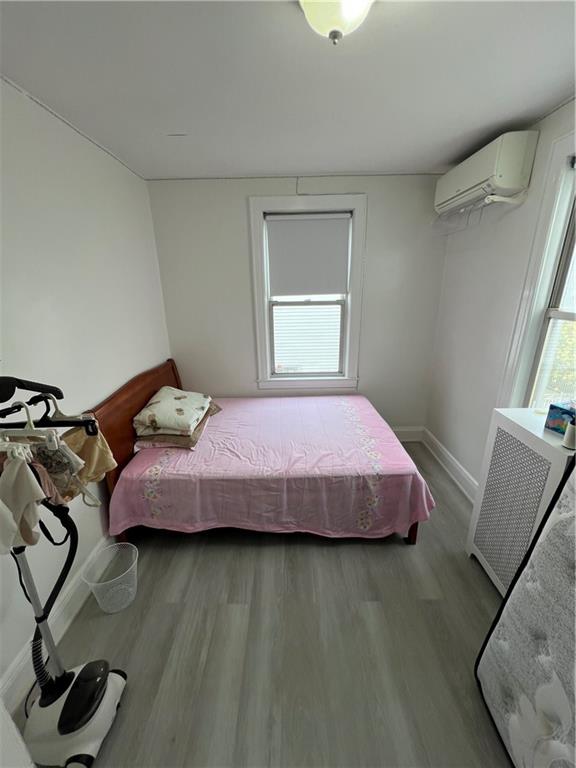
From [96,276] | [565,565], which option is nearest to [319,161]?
[96,276]

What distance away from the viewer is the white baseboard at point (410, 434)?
316cm

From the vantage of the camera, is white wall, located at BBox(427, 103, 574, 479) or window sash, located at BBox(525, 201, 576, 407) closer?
window sash, located at BBox(525, 201, 576, 407)

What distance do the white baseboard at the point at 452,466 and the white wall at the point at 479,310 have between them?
0.04 meters

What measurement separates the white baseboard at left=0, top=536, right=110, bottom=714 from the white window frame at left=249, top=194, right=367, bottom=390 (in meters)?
1.91

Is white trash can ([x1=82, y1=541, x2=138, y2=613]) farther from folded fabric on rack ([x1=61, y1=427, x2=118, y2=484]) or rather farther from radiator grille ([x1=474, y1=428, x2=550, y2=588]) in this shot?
radiator grille ([x1=474, y1=428, x2=550, y2=588])

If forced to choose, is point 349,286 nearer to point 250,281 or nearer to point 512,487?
point 250,281

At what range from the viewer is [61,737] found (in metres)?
1.04

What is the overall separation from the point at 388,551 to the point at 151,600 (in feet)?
4.50

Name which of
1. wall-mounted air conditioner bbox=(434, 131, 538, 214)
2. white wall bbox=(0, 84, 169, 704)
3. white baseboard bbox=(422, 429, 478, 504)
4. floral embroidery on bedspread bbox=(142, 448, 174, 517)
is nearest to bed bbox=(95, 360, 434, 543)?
floral embroidery on bedspread bbox=(142, 448, 174, 517)

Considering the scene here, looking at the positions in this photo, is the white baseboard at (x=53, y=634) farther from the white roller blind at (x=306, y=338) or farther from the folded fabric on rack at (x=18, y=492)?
the white roller blind at (x=306, y=338)

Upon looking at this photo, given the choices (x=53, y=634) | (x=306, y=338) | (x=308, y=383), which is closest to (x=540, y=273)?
(x=306, y=338)

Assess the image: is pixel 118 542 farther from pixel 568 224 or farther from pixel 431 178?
pixel 431 178

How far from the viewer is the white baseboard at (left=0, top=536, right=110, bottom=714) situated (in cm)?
119

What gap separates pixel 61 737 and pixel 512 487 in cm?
203
